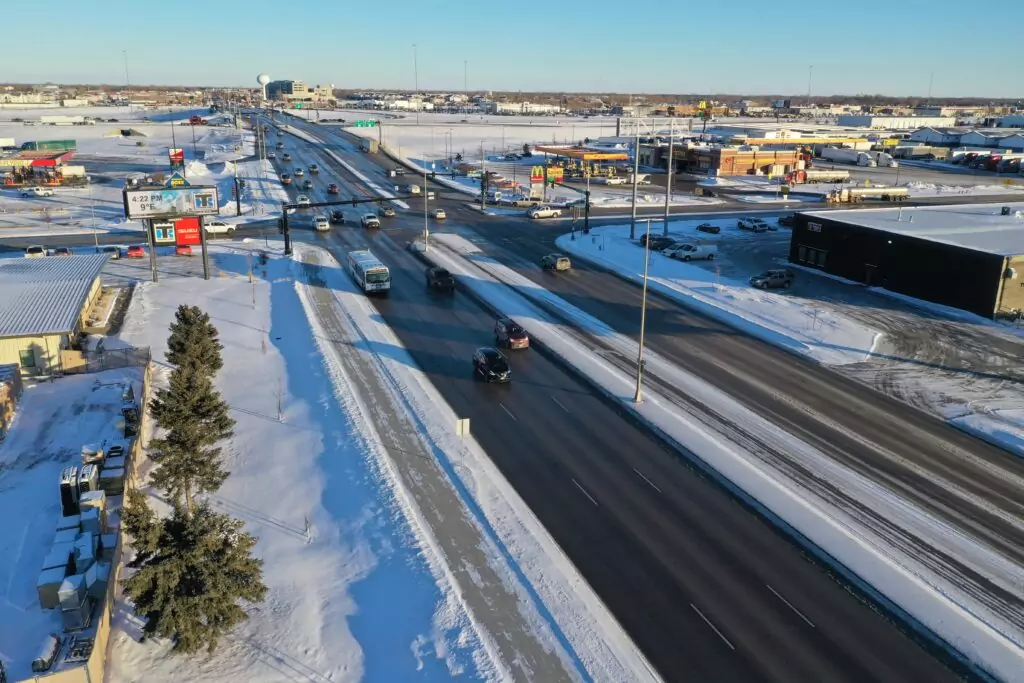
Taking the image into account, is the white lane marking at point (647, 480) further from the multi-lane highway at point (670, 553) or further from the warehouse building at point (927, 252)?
the warehouse building at point (927, 252)

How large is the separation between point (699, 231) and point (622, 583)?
197 feet

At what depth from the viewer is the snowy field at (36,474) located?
18000 mm

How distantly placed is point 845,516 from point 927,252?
3401cm

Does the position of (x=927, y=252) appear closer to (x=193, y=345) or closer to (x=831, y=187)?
(x=193, y=345)

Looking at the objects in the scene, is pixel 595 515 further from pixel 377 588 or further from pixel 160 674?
pixel 160 674

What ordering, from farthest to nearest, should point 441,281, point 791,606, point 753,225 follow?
point 753,225
point 441,281
point 791,606

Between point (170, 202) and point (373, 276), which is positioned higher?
point (170, 202)

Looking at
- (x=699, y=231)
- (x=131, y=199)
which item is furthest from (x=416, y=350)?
(x=699, y=231)

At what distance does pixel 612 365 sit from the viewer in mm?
36938

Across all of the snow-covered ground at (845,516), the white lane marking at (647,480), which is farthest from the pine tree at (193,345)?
the white lane marking at (647,480)

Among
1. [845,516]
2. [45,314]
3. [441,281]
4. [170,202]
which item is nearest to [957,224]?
[441,281]

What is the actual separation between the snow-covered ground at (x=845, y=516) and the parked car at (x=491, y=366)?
4.24 m

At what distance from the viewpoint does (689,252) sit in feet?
204

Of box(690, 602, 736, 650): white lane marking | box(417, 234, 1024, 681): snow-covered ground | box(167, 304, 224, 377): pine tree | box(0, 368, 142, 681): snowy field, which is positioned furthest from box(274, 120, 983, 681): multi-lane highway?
box(0, 368, 142, 681): snowy field
